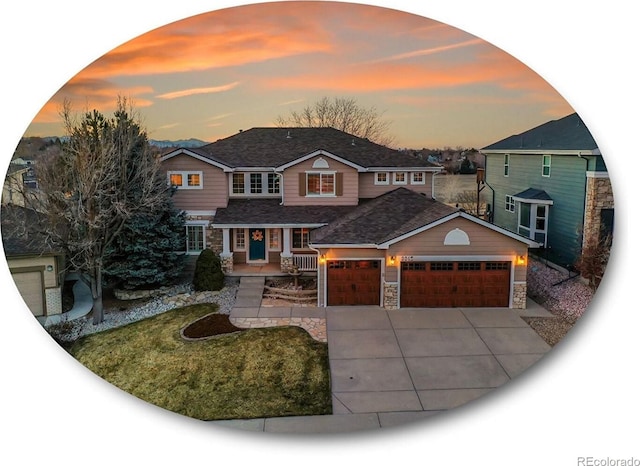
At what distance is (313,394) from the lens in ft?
28.9

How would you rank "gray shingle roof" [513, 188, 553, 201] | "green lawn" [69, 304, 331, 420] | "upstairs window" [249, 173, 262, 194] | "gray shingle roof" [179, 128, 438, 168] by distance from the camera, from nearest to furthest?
"green lawn" [69, 304, 331, 420] → "gray shingle roof" [513, 188, 553, 201] → "gray shingle roof" [179, 128, 438, 168] → "upstairs window" [249, 173, 262, 194]

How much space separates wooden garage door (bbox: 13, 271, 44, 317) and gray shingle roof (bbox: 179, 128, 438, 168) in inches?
201

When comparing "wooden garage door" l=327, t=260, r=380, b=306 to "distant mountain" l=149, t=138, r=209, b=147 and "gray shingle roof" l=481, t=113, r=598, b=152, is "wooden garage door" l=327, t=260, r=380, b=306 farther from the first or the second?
"distant mountain" l=149, t=138, r=209, b=147

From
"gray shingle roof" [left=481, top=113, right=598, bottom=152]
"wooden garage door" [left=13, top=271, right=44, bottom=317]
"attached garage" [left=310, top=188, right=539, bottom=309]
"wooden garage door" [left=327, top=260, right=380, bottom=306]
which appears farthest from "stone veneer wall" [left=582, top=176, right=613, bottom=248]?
"wooden garage door" [left=13, top=271, right=44, bottom=317]

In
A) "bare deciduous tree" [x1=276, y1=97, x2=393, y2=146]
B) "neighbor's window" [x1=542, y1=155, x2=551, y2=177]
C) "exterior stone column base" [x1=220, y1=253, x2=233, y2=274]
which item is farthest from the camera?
"exterior stone column base" [x1=220, y1=253, x2=233, y2=274]

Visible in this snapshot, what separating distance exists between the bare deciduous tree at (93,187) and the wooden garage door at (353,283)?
14.5 ft

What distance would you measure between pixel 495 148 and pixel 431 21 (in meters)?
2.79

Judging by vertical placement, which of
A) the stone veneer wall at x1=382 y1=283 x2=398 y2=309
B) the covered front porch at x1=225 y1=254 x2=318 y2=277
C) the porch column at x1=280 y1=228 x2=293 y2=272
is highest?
the porch column at x1=280 y1=228 x2=293 y2=272

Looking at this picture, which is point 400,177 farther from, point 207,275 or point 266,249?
point 207,275

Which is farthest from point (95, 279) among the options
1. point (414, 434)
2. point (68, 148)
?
point (414, 434)

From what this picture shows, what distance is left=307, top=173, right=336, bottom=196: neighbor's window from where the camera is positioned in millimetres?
15219

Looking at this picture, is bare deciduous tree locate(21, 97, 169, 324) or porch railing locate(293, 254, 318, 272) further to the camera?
porch railing locate(293, 254, 318, 272)

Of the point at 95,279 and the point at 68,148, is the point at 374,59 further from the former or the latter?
the point at 95,279

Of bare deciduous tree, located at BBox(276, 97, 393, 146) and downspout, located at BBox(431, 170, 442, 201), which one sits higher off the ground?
bare deciduous tree, located at BBox(276, 97, 393, 146)
